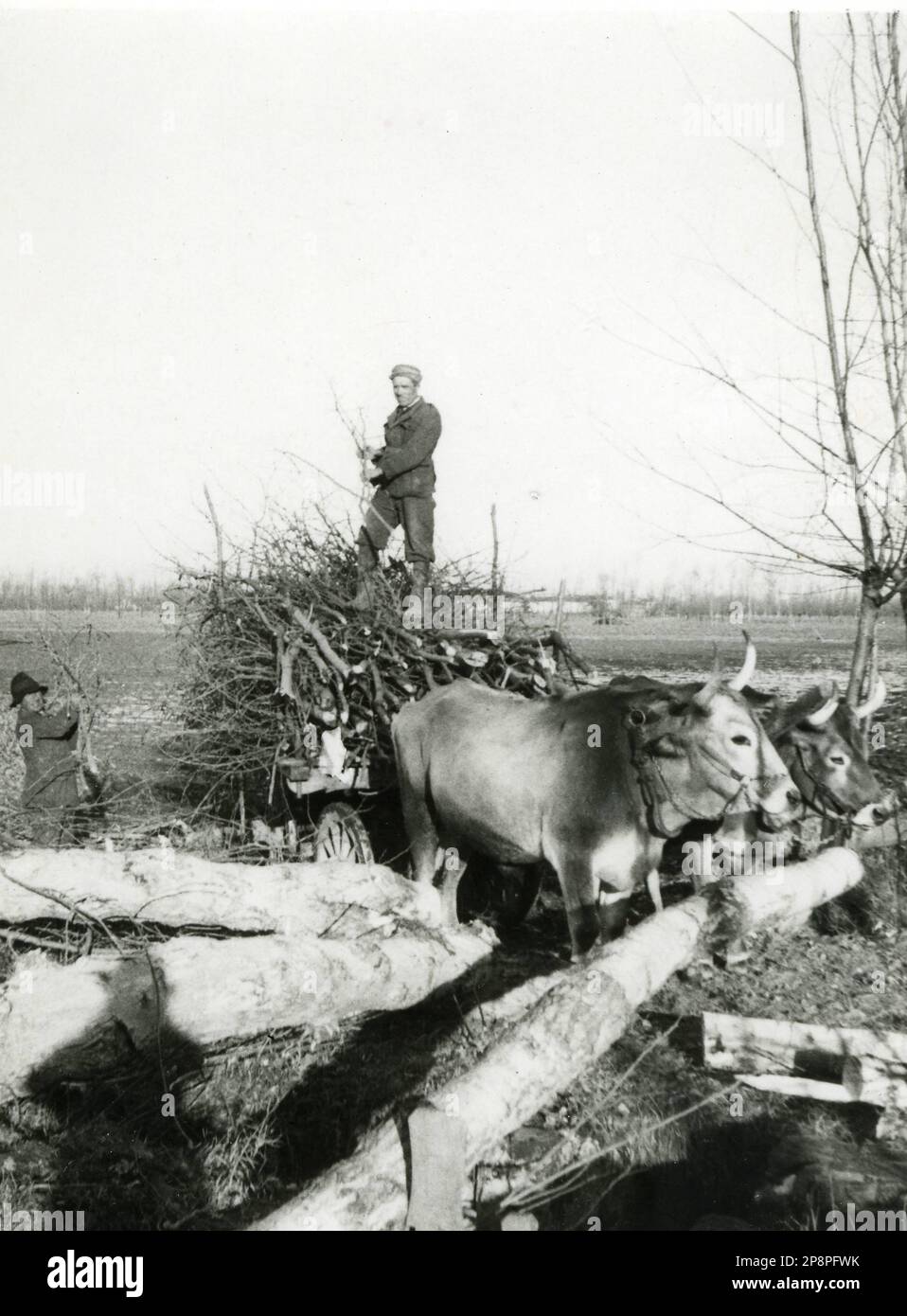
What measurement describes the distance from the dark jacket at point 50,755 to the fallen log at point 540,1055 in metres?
4.54

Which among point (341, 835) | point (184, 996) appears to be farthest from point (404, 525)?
point (184, 996)

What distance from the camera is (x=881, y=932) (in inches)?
271

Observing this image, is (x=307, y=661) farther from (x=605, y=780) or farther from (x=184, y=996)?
(x=184, y=996)

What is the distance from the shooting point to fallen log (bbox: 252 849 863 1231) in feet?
10.2

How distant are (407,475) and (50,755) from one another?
12.3 ft

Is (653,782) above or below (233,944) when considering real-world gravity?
above

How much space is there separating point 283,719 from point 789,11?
216 inches

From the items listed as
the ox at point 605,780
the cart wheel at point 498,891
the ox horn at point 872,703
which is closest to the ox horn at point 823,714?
the ox horn at point 872,703

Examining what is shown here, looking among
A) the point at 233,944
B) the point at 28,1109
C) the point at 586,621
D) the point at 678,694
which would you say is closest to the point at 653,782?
the point at 678,694

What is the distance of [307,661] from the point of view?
7.55 meters

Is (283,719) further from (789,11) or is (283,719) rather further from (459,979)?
(789,11)

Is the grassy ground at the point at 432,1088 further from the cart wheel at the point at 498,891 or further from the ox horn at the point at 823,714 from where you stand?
the ox horn at the point at 823,714
